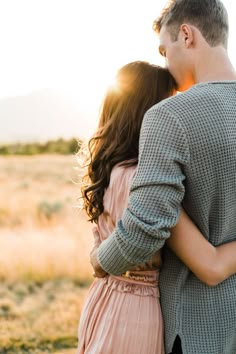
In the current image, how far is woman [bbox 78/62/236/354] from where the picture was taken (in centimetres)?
205

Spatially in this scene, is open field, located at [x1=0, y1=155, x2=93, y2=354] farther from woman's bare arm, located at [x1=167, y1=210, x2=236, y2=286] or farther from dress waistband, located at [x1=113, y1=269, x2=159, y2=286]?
woman's bare arm, located at [x1=167, y1=210, x2=236, y2=286]

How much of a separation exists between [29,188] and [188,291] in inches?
436

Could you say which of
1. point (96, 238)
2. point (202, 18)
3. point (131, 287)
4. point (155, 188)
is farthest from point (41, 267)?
point (155, 188)

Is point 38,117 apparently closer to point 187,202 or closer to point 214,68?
point 214,68

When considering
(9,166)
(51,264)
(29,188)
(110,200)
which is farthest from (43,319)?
(9,166)

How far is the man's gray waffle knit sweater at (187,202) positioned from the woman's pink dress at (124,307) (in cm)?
3

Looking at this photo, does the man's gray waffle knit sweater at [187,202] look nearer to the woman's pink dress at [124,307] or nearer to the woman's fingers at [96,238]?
the woman's pink dress at [124,307]

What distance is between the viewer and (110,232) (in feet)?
7.32

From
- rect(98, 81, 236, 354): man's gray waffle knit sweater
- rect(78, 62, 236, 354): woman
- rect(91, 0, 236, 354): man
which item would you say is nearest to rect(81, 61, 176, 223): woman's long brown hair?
rect(78, 62, 236, 354): woman

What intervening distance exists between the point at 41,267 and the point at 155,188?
5508mm

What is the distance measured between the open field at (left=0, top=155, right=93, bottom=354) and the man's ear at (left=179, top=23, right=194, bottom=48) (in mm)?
757

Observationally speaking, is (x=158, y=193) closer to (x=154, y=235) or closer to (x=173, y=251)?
(x=154, y=235)

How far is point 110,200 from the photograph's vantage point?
7.26 feet

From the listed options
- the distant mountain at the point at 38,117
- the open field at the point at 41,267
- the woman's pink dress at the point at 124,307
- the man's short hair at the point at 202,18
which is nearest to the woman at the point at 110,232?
the woman's pink dress at the point at 124,307
